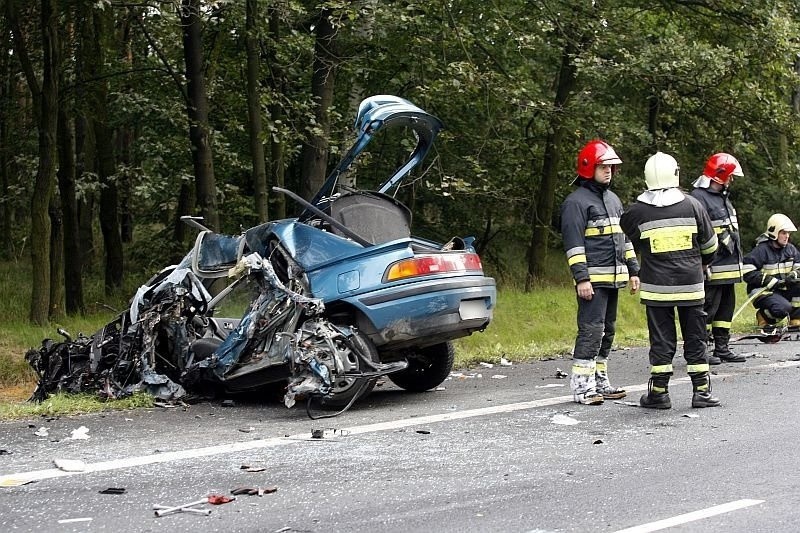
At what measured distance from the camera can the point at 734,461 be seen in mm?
5898

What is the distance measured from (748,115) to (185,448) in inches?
578

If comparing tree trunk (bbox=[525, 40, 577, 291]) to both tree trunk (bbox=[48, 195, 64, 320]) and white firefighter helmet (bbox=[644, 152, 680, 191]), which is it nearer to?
tree trunk (bbox=[48, 195, 64, 320])

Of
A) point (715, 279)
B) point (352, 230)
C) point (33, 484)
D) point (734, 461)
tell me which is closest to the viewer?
point (33, 484)

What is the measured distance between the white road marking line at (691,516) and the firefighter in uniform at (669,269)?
288 centimetres

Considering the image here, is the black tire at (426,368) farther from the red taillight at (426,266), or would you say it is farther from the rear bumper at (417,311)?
the red taillight at (426,266)

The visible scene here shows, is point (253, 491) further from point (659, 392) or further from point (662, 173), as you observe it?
point (662, 173)

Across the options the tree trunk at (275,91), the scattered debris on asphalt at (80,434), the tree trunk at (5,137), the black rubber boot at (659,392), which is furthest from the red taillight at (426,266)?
the tree trunk at (5,137)

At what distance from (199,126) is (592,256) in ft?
25.9

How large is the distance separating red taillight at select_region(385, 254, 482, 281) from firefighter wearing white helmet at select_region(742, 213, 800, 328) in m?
6.21

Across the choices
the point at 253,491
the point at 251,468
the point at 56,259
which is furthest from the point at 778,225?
the point at 56,259

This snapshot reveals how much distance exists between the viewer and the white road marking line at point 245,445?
5.56 m

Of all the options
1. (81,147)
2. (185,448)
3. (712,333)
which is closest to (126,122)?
(81,147)

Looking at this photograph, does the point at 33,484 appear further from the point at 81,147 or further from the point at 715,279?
the point at 81,147

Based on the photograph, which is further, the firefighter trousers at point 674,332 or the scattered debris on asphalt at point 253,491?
the firefighter trousers at point 674,332
